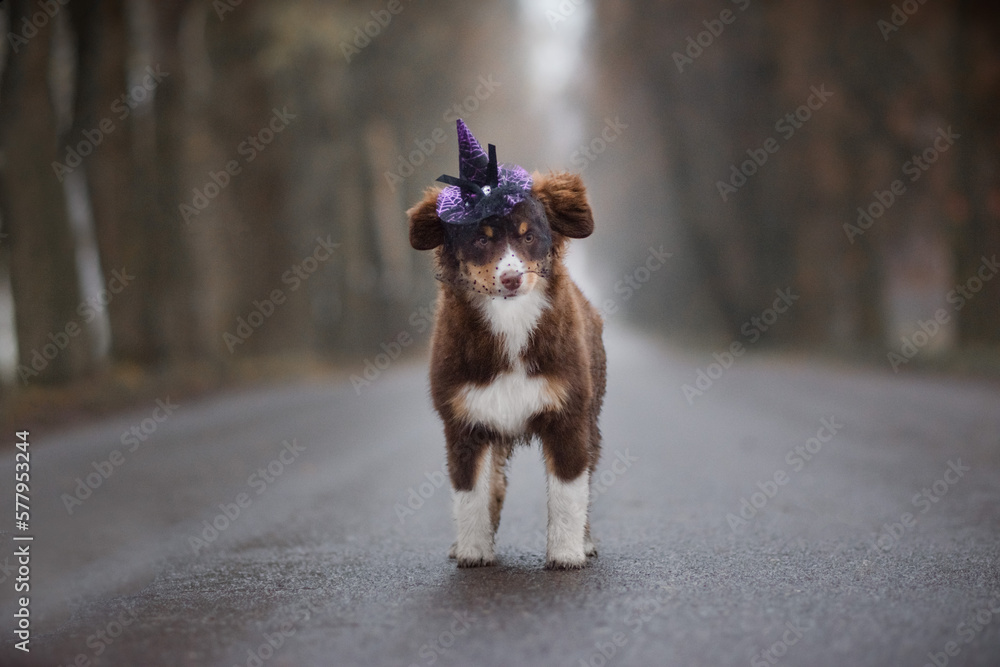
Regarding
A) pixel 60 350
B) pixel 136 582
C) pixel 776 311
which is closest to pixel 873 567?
pixel 136 582

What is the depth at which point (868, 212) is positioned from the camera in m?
30.8

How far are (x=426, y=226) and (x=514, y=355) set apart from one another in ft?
2.88
